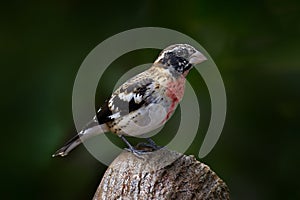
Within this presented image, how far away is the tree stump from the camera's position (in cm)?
194

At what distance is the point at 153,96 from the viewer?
2064 millimetres

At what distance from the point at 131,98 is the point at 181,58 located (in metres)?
0.16

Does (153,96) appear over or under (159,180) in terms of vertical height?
over

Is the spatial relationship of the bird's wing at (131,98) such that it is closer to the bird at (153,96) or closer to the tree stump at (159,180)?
the bird at (153,96)

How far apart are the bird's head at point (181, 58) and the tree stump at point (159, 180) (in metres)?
0.22

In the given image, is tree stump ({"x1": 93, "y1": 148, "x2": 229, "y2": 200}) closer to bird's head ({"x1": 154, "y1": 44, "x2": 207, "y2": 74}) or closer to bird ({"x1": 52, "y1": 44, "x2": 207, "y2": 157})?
bird ({"x1": 52, "y1": 44, "x2": 207, "y2": 157})

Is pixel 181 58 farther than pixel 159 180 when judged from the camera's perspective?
Yes

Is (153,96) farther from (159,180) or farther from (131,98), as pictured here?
(159,180)

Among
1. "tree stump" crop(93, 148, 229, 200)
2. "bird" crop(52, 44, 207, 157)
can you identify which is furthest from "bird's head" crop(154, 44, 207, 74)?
"tree stump" crop(93, 148, 229, 200)

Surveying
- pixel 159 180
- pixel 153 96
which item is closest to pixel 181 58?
pixel 153 96

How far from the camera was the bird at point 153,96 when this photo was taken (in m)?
2.06

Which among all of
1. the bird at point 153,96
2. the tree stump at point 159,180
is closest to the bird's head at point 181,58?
the bird at point 153,96
